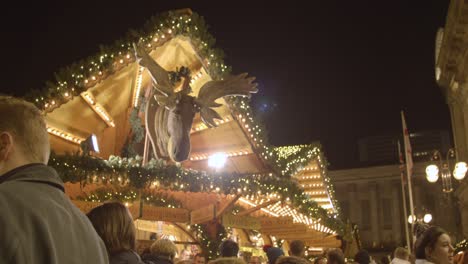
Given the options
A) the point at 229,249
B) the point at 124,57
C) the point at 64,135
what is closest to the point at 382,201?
the point at 64,135

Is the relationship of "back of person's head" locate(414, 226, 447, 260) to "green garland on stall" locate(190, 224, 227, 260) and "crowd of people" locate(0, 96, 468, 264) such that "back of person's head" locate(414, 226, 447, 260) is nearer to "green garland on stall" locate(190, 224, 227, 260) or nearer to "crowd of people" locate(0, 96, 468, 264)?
"crowd of people" locate(0, 96, 468, 264)

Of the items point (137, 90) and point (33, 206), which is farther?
A: point (137, 90)

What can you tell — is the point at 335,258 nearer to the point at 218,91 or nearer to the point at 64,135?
the point at 218,91

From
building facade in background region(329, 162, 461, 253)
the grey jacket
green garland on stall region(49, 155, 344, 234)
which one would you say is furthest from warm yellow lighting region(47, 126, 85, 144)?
building facade in background region(329, 162, 461, 253)

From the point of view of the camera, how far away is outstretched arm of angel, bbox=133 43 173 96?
9.49 meters

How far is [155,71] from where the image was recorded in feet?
32.0

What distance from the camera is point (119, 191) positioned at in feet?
33.2

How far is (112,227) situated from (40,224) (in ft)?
5.43

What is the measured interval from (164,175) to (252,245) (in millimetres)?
9432

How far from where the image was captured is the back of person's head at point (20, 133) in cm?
160

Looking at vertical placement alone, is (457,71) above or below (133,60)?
above

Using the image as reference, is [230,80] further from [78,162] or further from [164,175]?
[78,162]

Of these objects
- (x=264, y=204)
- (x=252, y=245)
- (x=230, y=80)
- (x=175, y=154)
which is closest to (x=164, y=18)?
(x=230, y=80)

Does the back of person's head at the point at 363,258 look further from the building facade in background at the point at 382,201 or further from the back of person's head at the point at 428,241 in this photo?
the building facade in background at the point at 382,201
